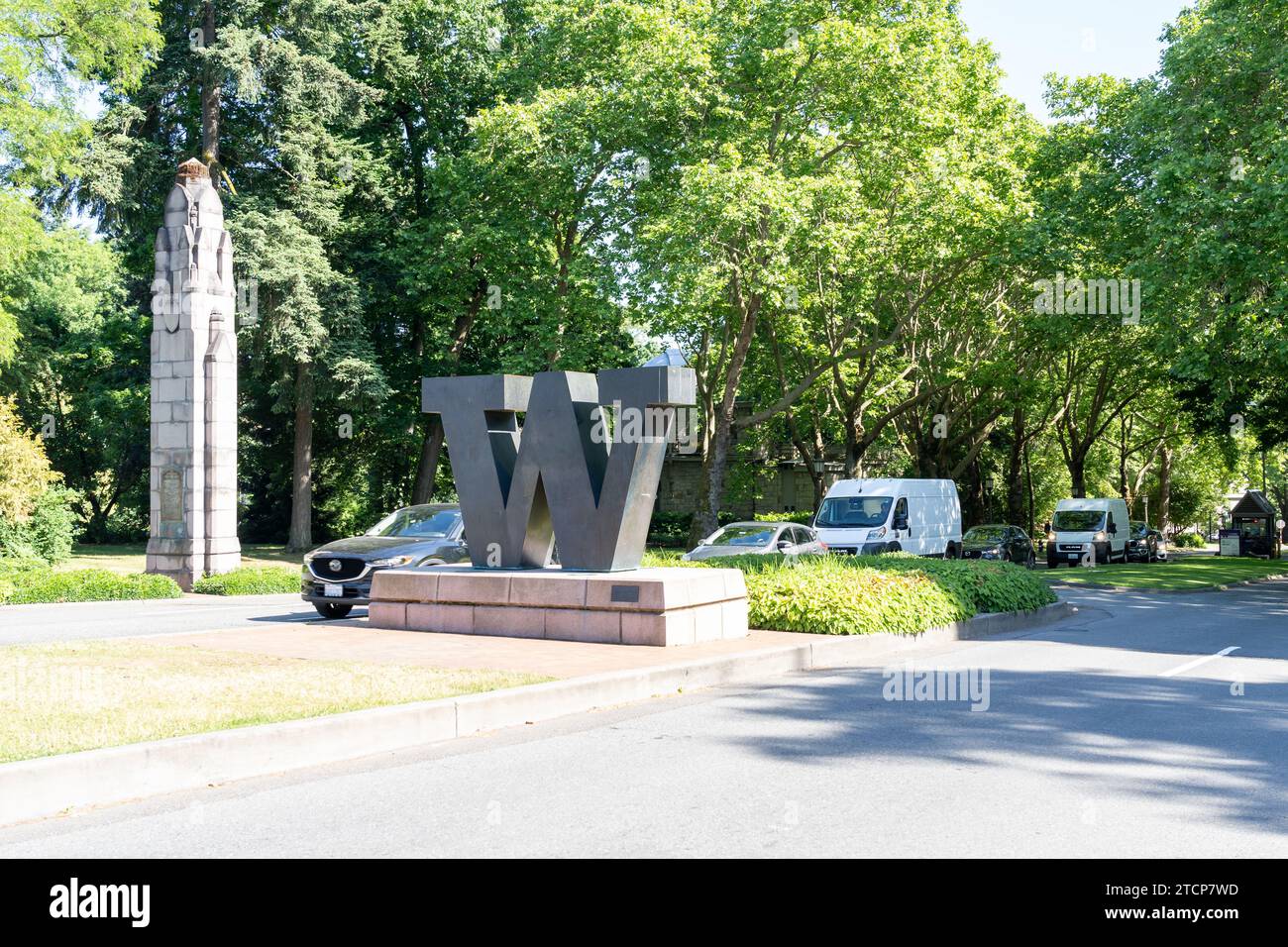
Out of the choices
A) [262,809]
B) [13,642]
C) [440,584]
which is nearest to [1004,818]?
[262,809]

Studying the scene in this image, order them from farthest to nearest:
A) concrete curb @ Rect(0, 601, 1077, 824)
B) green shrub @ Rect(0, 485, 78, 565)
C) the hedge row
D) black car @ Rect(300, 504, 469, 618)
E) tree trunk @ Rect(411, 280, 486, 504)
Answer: tree trunk @ Rect(411, 280, 486, 504)
green shrub @ Rect(0, 485, 78, 565)
black car @ Rect(300, 504, 469, 618)
the hedge row
concrete curb @ Rect(0, 601, 1077, 824)

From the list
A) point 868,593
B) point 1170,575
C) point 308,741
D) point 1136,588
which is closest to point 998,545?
point 1170,575

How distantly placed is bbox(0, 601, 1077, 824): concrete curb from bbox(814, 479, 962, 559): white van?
53.8 feet

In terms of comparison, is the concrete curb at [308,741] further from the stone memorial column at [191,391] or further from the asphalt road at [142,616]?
the stone memorial column at [191,391]

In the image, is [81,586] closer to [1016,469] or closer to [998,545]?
[998,545]

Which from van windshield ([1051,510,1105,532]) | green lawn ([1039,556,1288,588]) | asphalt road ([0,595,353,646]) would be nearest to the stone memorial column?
asphalt road ([0,595,353,646])

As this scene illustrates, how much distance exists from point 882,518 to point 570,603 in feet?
54.3

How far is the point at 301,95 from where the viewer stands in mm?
32906

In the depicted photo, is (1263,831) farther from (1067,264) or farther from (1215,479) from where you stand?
(1215,479)

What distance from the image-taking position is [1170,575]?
102ft

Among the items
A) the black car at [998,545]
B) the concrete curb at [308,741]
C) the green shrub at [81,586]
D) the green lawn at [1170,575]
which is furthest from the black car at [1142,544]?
the concrete curb at [308,741]

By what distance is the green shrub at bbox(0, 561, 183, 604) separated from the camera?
2006 centimetres

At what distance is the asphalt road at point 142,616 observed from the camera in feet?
49.7

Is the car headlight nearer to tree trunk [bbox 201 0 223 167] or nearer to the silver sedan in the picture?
the silver sedan
